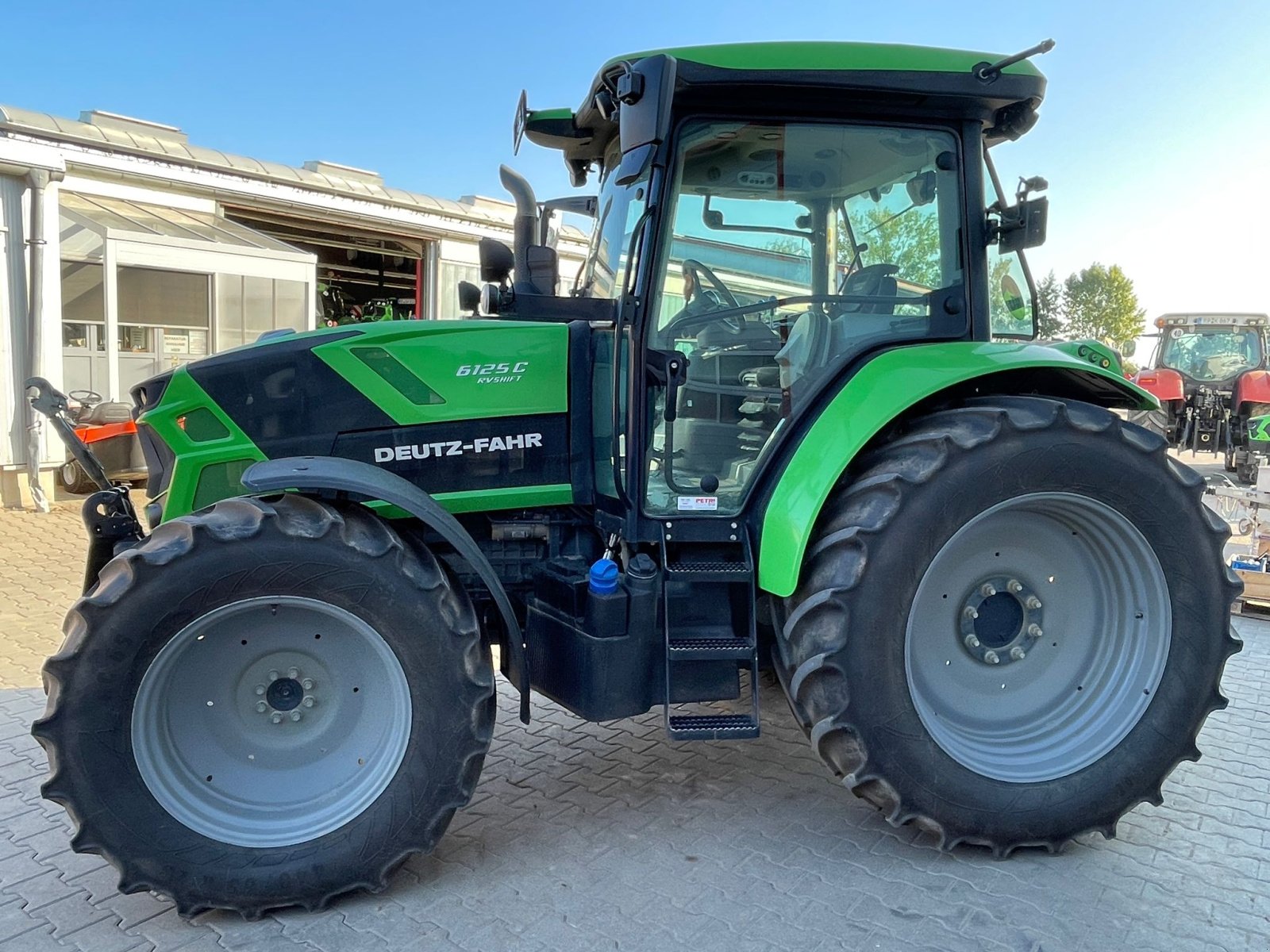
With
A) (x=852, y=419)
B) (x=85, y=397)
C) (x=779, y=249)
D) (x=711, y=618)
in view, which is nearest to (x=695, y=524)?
(x=711, y=618)

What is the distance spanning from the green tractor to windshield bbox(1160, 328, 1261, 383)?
48.2 feet

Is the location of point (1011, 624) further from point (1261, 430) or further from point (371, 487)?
point (1261, 430)

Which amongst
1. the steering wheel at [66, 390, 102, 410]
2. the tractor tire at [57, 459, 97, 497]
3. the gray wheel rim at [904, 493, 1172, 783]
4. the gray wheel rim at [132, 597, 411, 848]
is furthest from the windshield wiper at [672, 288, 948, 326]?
the tractor tire at [57, 459, 97, 497]

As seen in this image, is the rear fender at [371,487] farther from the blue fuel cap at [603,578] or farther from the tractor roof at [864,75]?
the tractor roof at [864,75]

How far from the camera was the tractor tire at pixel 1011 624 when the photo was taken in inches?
109

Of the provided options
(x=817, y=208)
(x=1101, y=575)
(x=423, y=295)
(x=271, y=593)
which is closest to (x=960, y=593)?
(x=1101, y=575)

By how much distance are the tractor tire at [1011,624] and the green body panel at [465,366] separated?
1067 millimetres

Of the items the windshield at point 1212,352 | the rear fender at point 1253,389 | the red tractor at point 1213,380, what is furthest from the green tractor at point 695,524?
the windshield at point 1212,352

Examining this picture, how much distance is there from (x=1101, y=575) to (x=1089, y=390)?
27.6 inches

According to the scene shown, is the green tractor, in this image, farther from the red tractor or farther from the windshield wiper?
the red tractor

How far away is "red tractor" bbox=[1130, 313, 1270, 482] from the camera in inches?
529

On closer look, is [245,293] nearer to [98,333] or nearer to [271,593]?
[98,333]

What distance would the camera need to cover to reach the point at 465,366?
10.0 feet

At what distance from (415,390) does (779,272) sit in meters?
1.31
